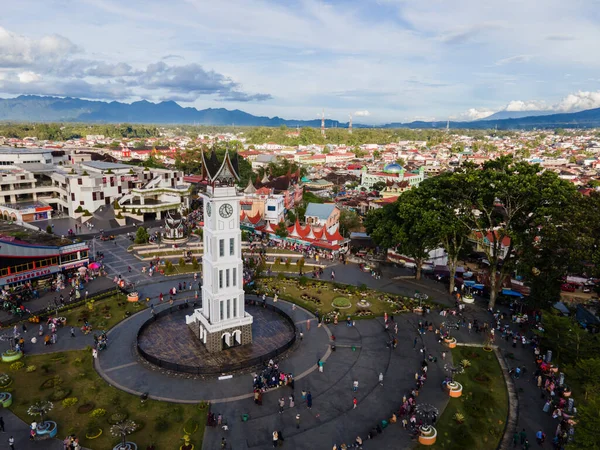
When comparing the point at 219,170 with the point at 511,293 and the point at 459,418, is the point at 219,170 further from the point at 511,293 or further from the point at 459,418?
the point at 511,293

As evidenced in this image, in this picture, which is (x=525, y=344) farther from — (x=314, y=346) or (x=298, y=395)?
(x=298, y=395)

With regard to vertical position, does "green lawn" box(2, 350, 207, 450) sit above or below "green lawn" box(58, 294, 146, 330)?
below

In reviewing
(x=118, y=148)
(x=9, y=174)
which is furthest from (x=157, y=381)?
(x=118, y=148)

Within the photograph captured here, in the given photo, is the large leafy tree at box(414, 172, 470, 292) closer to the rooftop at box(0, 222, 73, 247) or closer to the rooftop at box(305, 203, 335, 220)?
the rooftop at box(305, 203, 335, 220)

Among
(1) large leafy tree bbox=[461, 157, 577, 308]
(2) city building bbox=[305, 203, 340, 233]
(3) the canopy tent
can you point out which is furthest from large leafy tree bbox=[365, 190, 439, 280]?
(2) city building bbox=[305, 203, 340, 233]

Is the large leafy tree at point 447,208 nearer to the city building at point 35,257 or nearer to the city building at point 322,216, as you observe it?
the city building at point 322,216

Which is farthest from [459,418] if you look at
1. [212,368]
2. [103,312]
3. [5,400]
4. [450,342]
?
[103,312]
